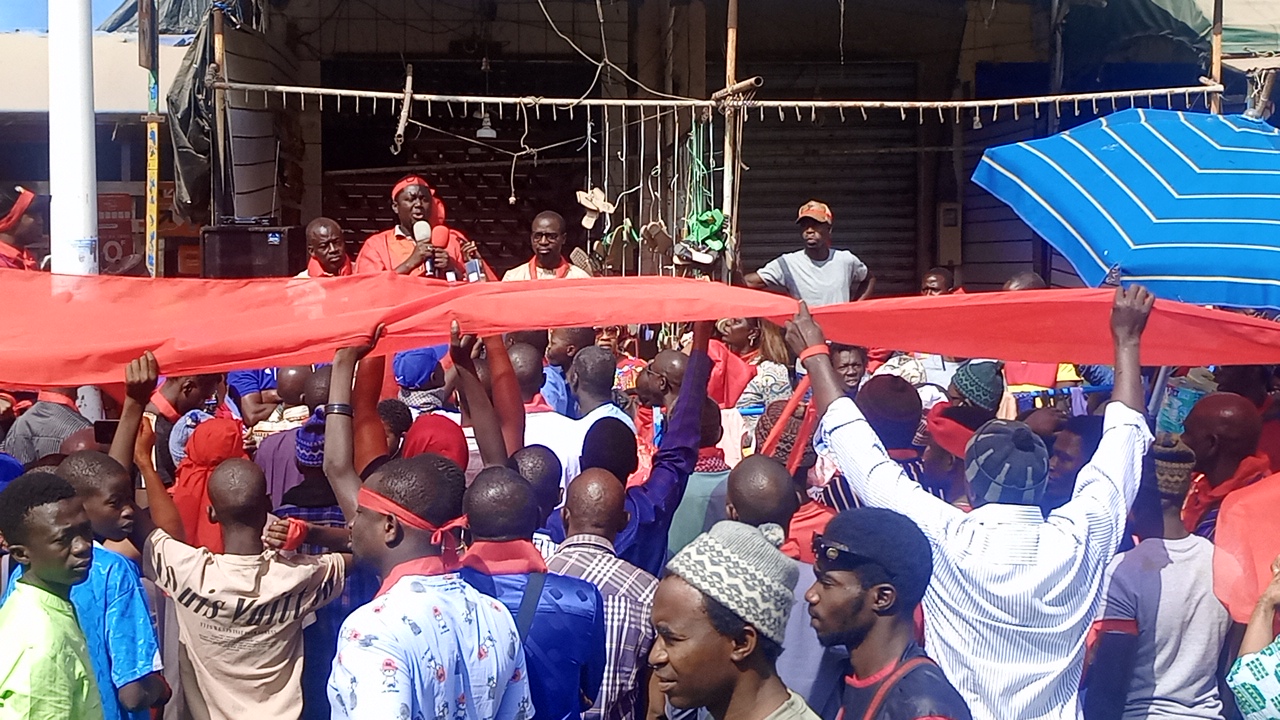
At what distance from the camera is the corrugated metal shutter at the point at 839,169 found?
1155cm

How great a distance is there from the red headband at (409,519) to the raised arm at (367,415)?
98 centimetres

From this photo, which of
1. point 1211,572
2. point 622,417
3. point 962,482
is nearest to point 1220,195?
point 962,482

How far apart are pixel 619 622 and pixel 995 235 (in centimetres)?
838

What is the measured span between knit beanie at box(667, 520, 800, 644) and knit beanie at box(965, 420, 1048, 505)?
0.72 meters

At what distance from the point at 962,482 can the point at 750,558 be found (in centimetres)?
233

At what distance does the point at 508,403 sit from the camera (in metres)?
4.70

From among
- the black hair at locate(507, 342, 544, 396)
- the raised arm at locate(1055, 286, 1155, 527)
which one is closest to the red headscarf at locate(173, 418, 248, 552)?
the black hair at locate(507, 342, 544, 396)

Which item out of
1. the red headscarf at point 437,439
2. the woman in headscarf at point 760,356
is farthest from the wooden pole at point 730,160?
the red headscarf at point 437,439

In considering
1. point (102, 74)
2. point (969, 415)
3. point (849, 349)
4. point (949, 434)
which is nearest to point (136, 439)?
point (949, 434)

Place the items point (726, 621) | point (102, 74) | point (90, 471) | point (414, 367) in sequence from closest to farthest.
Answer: point (726, 621)
point (90, 471)
point (414, 367)
point (102, 74)

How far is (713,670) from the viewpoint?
8.66ft

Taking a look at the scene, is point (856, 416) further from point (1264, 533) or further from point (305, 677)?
point (305, 677)

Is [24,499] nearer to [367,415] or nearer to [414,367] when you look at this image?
[367,415]

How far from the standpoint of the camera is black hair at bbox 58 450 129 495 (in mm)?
3871
